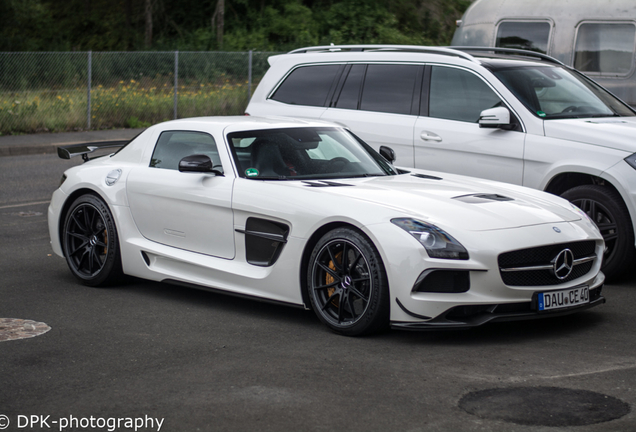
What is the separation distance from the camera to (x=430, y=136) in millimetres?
8742

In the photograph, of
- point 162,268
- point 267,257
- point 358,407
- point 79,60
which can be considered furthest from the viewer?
point 79,60

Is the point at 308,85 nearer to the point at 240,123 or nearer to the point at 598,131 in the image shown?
the point at 240,123

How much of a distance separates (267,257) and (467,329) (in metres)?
1.47

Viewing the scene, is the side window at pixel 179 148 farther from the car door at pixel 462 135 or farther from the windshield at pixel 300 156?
the car door at pixel 462 135

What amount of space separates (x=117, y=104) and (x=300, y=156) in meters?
17.5

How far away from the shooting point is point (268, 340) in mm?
5590

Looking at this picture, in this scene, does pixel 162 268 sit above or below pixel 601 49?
below

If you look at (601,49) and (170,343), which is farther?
(601,49)

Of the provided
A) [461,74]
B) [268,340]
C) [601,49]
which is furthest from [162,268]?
[601,49]

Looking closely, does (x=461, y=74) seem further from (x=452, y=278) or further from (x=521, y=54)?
(x=452, y=278)

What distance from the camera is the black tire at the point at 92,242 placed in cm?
714


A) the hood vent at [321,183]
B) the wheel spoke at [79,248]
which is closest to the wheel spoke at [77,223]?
the wheel spoke at [79,248]

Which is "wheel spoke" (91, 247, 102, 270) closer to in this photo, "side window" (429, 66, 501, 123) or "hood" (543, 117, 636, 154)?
"side window" (429, 66, 501, 123)
